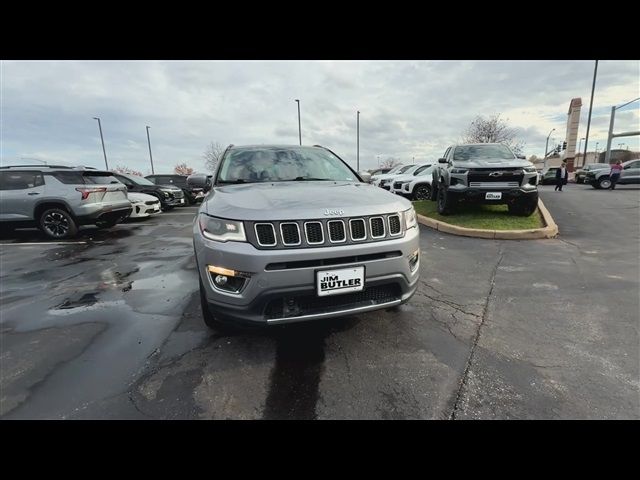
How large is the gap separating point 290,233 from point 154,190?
41.1 ft

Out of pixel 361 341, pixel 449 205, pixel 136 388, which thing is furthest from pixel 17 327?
pixel 449 205

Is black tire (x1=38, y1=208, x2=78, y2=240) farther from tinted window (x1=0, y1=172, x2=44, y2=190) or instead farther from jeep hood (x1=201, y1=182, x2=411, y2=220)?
jeep hood (x1=201, y1=182, x2=411, y2=220)

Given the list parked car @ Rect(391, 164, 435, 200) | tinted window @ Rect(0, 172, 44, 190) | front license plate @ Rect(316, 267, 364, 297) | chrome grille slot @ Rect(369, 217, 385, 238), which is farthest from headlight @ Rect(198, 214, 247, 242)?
parked car @ Rect(391, 164, 435, 200)

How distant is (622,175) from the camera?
16.9 meters

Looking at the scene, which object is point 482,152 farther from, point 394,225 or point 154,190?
point 154,190

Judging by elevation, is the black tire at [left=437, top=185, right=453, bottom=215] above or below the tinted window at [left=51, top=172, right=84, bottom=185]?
below

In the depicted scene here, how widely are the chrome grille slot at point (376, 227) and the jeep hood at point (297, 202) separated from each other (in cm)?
5

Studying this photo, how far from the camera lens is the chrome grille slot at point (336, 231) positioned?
2.24 meters

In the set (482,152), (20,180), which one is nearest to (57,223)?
(20,180)

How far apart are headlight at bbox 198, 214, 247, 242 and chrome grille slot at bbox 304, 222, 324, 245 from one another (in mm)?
431

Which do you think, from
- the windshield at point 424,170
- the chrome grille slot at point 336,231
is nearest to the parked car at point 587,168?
the windshield at point 424,170

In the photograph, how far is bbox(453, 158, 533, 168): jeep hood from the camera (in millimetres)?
6758

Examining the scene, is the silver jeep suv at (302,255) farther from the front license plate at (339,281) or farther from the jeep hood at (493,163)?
the jeep hood at (493,163)
